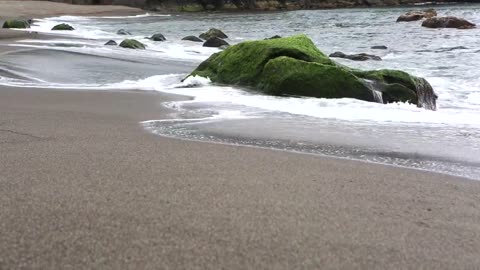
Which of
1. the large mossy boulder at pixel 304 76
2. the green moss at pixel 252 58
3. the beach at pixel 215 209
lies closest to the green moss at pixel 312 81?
the large mossy boulder at pixel 304 76

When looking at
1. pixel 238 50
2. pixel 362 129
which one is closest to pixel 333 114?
pixel 362 129

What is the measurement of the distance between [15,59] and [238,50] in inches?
173

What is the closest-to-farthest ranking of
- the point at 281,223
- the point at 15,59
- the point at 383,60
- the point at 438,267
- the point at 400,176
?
the point at 438,267, the point at 281,223, the point at 400,176, the point at 15,59, the point at 383,60

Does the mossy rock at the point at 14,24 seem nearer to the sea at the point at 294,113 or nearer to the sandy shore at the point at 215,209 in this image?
the sea at the point at 294,113

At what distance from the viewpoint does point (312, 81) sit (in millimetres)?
7316

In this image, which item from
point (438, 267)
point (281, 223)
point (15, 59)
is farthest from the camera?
point (15, 59)

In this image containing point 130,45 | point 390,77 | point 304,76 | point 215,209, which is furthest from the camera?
point 130,45

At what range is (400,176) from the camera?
3.45 metres

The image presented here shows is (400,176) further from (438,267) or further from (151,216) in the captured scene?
(151,216)

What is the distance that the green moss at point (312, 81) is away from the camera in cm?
719

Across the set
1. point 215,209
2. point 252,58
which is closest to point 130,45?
point 252,58

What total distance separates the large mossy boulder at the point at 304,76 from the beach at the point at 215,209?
135 inches

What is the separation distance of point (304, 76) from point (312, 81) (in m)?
0.19

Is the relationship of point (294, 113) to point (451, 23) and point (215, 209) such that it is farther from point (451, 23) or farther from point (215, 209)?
point (451, 23)
